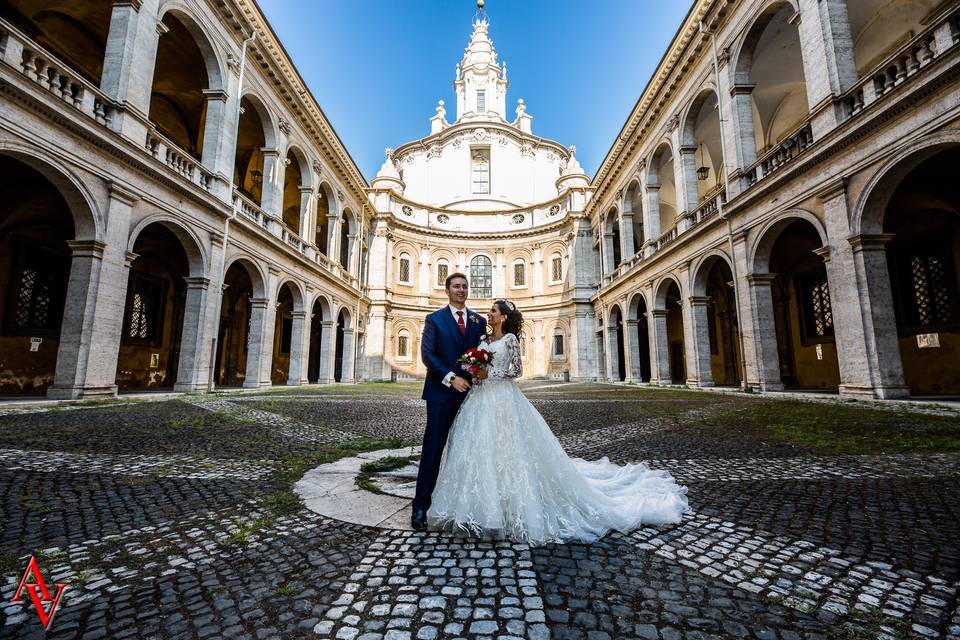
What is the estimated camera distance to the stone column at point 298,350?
60.6 feet

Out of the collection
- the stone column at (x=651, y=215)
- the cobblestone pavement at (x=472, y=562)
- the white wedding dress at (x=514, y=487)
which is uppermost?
the stone column at (x=651, y=215)

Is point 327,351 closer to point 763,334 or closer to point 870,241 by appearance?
point 763,334

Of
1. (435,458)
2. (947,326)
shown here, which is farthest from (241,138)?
Answer: (947,326)

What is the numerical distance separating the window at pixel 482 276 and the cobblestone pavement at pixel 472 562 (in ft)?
96.0

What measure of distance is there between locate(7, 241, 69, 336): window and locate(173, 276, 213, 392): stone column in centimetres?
411

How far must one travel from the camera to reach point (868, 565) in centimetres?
216

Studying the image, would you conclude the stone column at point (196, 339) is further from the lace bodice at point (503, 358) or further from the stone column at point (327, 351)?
the lace bodice at point (503, 358)

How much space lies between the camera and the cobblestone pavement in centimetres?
169

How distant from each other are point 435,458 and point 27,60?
38.4 feet

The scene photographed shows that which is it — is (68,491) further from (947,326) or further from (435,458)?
(947,326)

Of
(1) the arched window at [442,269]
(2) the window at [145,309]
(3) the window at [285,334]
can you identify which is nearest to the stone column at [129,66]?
(2) the window at [145,309]

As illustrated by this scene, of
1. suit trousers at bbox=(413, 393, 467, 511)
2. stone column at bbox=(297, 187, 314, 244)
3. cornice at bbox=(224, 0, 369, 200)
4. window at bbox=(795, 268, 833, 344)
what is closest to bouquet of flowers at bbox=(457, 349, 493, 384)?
suit trousers at bbox=(413, 393, 467, 511)

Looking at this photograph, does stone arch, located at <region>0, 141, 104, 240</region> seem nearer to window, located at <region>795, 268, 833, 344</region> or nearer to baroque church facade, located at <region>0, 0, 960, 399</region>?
baroque church facade, located at <region>0, 0, 960, 399</region>

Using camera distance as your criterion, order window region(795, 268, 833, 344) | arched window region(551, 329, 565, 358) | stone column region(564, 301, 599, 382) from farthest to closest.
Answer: arched window region(551, 329, 565, 358) → stone column region(564, 301, 599, 382) → window region(795, 268, 833, 344)
